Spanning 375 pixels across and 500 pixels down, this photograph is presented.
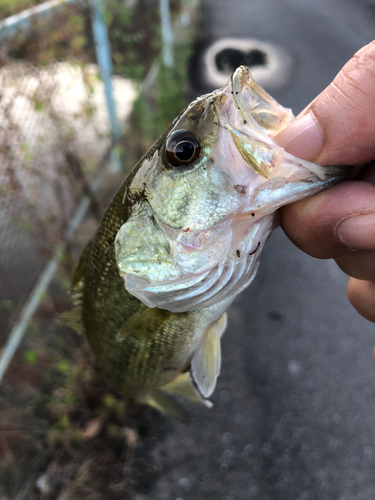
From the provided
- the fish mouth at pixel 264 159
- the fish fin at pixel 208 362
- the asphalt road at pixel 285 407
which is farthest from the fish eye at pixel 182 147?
the asphalt road at pixel 285 407

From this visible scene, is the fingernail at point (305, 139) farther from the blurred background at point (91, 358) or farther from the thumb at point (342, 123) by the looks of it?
the blurred background at point (91, 358)

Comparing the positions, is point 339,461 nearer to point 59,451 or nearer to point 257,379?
point 257,379

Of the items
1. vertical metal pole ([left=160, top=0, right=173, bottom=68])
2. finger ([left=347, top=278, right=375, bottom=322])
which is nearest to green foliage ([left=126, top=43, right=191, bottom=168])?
vertical metal pole ([left=160, top=0, right=173, bottom=68])

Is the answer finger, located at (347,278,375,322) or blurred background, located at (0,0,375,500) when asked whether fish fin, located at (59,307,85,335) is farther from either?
finger, located at (347,278,375,322)

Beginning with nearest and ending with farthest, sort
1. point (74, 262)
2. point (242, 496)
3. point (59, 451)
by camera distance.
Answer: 1. point (242, 496)
2. point (59, 451)
3. point (74, 262)

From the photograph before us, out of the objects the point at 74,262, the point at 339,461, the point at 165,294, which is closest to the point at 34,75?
the point at 74,262

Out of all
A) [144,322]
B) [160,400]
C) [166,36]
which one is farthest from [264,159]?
[166,36]

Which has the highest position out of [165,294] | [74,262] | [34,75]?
[34,75]
